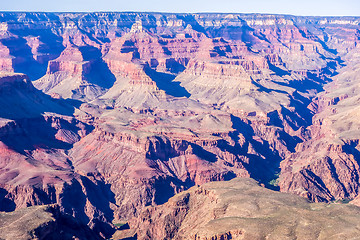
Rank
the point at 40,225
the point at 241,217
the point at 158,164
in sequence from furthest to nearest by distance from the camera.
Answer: the point at 158,164, the point at 241,217, the point at 40,225

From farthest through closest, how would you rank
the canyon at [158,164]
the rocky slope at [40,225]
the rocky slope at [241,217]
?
the canyon at [158,164] < the rocky slope at [241,217] < the rocky slope at [40,225]

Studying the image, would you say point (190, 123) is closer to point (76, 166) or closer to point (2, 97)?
point (76, 166)

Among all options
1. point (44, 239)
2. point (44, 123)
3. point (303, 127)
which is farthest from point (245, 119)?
point (44, 239)

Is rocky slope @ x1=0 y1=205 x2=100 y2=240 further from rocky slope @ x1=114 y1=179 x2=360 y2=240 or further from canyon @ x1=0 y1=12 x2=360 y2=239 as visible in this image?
rocky slope @ x1=114 y1=179 x2=360 y2=240

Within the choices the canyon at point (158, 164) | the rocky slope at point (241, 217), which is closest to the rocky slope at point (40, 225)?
the canyon at point (158, 164)

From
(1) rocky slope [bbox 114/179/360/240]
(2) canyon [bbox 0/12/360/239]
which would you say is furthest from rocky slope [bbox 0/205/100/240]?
(1) rocky slope [bbox 114/179/360/240]

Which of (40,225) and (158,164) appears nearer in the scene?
(40,225)

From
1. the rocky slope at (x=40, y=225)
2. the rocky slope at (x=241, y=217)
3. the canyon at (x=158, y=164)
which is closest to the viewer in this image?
the rocky slope at (x=40, y=225)

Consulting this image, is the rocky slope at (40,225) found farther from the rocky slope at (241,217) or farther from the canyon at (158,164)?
the rocky slope at (241,217)

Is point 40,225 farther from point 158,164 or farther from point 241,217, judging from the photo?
point 158,164

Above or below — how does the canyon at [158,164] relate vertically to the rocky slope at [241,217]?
below

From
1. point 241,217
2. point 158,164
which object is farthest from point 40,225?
point 158,164

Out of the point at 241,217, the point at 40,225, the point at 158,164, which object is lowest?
the point at 158,164
